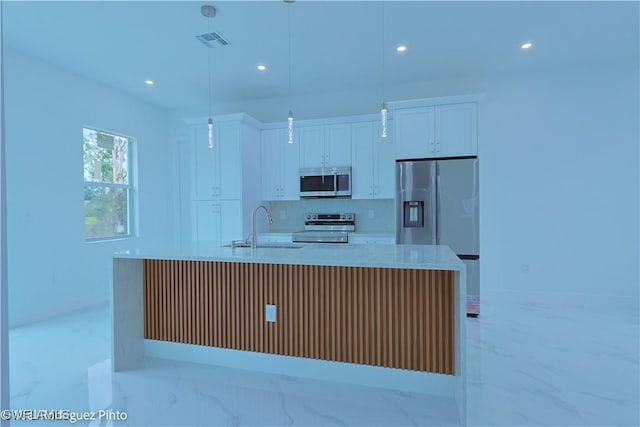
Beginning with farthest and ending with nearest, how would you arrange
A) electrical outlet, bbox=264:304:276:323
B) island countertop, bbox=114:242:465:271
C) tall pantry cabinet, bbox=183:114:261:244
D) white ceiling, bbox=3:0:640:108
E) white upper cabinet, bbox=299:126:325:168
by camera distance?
white upper cabinet, bbox=299:126:325:168 < tall pantry cabinet, bbox=183:114:261:244 < white ceiling, bbox=3:0:640:108 < electrical outlet, bbox=264:304:276:323 < island countertop, bbox=114:242:465:271

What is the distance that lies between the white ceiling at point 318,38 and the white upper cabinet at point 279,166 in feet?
2.53

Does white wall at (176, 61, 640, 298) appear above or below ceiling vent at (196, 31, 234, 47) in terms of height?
below

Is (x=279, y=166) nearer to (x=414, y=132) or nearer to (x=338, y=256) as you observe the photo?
(x=414, y=132)

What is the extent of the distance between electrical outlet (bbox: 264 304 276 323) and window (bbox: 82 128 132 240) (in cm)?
323

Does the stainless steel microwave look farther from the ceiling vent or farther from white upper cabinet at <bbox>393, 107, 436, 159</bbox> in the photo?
the ceiling vent

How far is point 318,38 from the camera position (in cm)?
318

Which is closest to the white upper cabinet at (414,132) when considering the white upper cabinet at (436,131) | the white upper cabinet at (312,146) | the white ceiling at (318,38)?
the white upper cabinet at (436,131)

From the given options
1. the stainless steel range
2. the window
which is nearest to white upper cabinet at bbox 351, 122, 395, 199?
the stainless steel range

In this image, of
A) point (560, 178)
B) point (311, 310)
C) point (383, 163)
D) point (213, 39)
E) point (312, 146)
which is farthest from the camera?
point (312, 146)

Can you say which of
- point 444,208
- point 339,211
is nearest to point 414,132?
point 444,208

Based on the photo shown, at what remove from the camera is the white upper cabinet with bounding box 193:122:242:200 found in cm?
432

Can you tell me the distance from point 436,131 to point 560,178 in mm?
1744

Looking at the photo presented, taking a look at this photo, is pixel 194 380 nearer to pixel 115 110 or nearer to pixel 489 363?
pixel 489 363

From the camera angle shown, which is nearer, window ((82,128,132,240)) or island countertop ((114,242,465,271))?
island countertop ((114,242,465,271))
